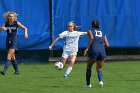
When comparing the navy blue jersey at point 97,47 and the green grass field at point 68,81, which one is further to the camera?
the navy blue jersey at point 97,47

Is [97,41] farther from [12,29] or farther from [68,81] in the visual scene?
[12,29]

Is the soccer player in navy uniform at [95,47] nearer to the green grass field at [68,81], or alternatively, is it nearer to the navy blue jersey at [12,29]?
the green grass field at [68,81]

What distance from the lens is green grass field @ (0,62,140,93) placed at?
1210 centimetres

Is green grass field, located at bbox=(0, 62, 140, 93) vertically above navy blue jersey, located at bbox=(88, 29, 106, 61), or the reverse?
navy blue jersey, located at bbox=(88, 29, 106, 61)

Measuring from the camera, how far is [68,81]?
1420cm

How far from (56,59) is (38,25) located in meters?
1.61

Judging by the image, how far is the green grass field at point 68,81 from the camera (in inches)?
476

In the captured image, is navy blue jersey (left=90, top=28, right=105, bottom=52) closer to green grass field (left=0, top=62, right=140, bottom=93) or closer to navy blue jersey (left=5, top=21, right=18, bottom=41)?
green grass field (left=0, top=62, right=140, bottom=93)

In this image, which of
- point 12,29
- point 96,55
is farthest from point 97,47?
point 12,29

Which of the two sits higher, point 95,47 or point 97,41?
point 97,41

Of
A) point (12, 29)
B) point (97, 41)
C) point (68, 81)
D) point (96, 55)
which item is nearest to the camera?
point (96, 55)

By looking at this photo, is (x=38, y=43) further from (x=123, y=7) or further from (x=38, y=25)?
(x=123, y=7)

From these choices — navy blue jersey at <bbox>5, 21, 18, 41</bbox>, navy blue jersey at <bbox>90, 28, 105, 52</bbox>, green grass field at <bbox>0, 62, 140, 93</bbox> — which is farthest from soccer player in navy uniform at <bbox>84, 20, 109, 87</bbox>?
navy blue jersey at <bbox>5, 21, 18, 41</bbox>

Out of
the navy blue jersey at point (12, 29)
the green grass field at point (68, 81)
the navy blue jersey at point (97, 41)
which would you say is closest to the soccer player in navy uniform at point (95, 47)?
the navy blue jersey at point (97, 41)
